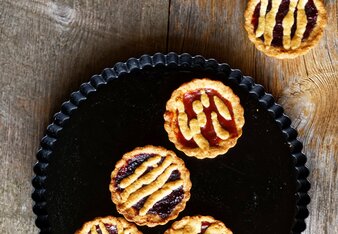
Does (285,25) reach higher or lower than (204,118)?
higher

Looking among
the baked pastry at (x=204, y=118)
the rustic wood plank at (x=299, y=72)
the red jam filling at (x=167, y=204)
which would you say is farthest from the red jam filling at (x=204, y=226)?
the rustic wood plank at (x=299, y=72)

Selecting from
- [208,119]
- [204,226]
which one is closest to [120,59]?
[208,119]

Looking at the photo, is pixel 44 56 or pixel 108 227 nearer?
pixel 108 227

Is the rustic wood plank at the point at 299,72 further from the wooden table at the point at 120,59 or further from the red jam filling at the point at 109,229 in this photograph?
the red jam filling at the point at 109,229

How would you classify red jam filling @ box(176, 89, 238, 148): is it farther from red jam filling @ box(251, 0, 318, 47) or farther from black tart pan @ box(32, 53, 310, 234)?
red jam filling @ box(251, 0, 318, 47)

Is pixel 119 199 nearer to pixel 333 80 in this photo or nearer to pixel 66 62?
pixel 66 62

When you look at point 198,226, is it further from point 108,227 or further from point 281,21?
point 281,21
